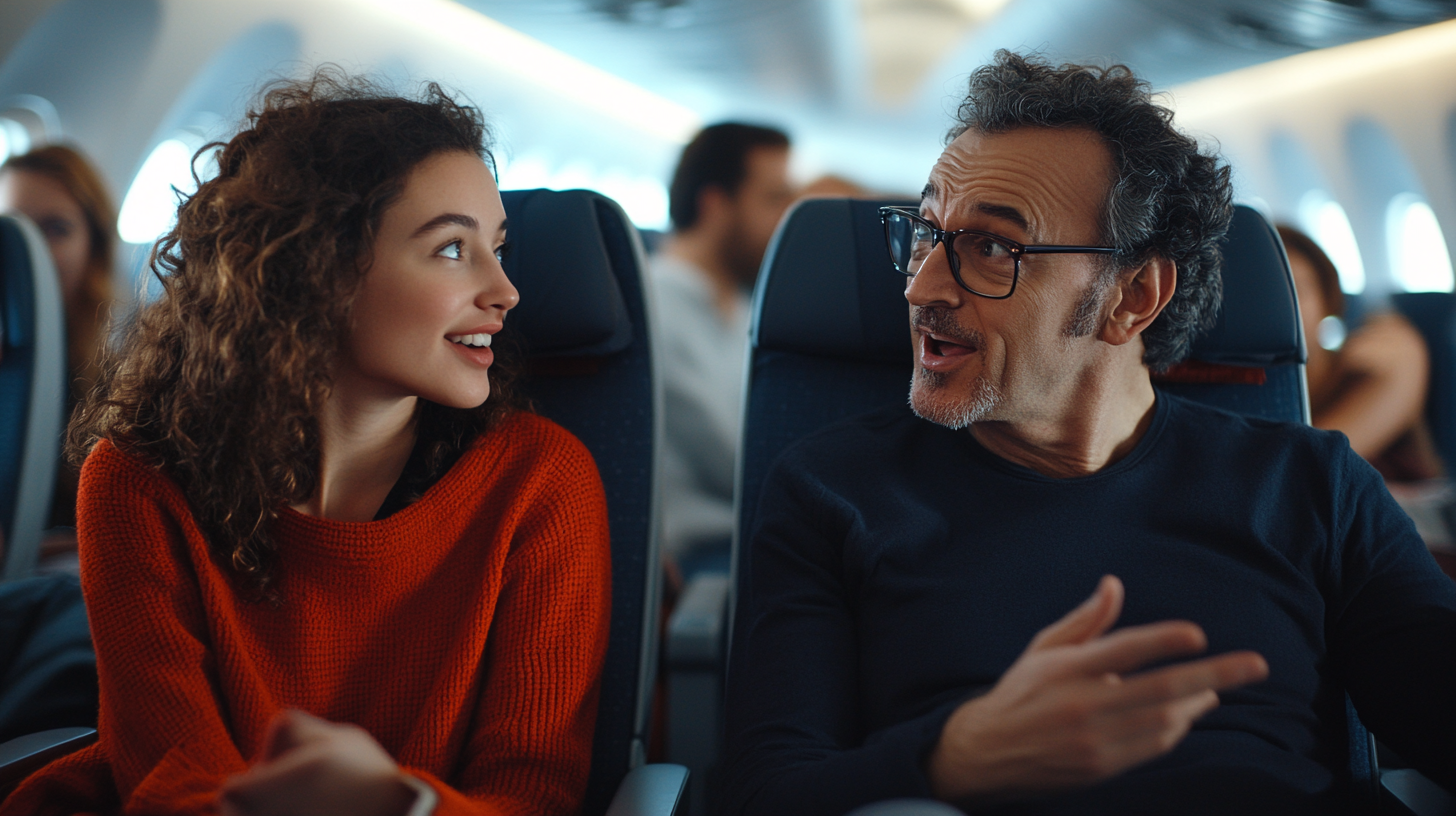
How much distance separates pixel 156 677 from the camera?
1.05 meters

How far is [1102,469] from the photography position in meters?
1.29

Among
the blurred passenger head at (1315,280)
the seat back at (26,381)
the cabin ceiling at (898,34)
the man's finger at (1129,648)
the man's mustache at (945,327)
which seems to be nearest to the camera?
the man's finger at (1129,648)

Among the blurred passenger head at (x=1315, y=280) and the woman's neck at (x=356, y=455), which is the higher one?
the blurred passenger head at (x=1315, y=280)

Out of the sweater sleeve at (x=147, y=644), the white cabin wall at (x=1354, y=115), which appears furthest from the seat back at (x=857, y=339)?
the white cabin wall at (x=1354, y=115)

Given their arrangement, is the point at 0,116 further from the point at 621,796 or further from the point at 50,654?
the point at 621,796

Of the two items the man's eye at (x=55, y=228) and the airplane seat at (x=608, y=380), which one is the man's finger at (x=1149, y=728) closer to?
the airplane seat at (x=608, y=380)

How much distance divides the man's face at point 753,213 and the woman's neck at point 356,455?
6.45 feet

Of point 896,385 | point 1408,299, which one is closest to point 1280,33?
point 1408,299

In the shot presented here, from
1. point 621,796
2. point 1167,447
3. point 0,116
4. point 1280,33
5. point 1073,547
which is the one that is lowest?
point 621,796

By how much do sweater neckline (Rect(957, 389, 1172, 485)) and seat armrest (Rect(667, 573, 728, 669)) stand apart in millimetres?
483

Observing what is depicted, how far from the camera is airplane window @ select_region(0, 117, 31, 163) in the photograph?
4359 millimetres

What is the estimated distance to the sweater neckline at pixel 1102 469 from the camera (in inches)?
48.9

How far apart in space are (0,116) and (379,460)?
4.56 meters

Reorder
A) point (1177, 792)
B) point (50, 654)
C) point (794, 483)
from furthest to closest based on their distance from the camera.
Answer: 1. point (50, 654)
2. point (794, 483)
3. point (1177, 792)
